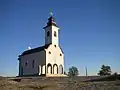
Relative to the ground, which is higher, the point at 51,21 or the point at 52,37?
the point at 51,21

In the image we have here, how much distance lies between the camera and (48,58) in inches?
1706

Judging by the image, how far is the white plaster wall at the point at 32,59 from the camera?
43.5 meters

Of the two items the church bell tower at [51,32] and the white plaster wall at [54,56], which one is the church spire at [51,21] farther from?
the white plaster wall at [54,56]

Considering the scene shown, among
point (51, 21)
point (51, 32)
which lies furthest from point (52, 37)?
point (51, 21)

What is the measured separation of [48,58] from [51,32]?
637 centimetres

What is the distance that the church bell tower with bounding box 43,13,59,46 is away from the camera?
45.9 m

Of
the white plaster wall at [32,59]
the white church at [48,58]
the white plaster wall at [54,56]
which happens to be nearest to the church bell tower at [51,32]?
the white church at [48,58]

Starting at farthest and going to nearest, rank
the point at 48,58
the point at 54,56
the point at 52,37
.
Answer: the point at 52,37
the point at 54,56
the point at 48,58

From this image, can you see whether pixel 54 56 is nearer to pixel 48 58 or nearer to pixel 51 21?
pixel 48 58

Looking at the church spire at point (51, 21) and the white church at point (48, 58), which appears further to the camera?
the church spire at point (51, 21)

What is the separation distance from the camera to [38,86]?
60.3 ft

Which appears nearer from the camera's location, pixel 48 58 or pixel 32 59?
pixel 48 58

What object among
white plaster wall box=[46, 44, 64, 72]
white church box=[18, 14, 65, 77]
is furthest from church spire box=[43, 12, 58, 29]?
white plaster wall box=[46, 44, 64, 72]

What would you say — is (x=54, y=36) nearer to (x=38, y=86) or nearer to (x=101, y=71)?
(x=101, y=71)
